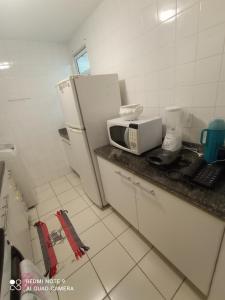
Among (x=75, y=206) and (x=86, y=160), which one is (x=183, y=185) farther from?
(x=75, y=206)

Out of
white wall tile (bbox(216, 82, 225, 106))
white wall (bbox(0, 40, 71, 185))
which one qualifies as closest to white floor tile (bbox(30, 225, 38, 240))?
white wall (bbox(0, 40, 71, 185))

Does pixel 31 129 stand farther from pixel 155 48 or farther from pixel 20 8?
pixel 155 48

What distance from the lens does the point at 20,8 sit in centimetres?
149

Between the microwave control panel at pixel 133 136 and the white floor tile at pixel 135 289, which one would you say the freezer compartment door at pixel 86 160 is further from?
the white floor tile at pixel 135 289

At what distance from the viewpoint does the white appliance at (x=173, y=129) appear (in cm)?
119

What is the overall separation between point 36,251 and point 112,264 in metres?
0.83

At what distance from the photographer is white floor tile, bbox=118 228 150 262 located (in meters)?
1.36

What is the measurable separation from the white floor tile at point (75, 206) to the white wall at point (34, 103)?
3.12ft

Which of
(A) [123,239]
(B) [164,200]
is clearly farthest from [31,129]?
(B) [164,200]

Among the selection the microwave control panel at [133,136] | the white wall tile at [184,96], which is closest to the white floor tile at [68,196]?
the microwave control panel at [133,136]

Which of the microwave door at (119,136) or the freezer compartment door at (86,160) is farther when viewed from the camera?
the freezer compartment door at (86,160)

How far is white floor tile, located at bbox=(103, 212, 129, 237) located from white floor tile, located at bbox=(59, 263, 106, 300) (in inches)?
16.2

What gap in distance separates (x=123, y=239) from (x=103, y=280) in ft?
1.27

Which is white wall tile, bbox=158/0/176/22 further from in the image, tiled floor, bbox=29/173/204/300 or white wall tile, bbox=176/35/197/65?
tiled floor, bbox=29/173/204/300
